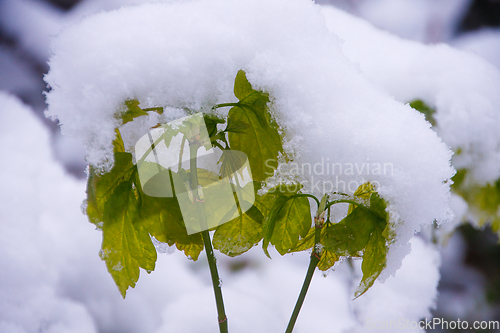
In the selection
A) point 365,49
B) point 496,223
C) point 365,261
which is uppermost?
point 365,49

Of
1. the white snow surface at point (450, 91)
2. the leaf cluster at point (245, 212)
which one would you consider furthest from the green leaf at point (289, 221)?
the white snow surface at point (450, 91)

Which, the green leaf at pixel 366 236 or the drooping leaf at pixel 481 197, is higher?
the drooping leaf at pixel 481 197

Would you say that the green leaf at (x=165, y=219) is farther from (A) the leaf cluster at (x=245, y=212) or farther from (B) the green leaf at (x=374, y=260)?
(B) the green leaf at (x=374, y=260)

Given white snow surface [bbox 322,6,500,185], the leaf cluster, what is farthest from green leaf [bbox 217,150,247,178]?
white snow surface [bbox 322,6,500,185]

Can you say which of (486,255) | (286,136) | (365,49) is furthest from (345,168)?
(486,255)

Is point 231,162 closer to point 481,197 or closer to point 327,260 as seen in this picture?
point 327,260

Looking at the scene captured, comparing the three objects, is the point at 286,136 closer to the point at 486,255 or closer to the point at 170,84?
the point at 170,84

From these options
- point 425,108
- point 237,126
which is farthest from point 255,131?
point 425,108
